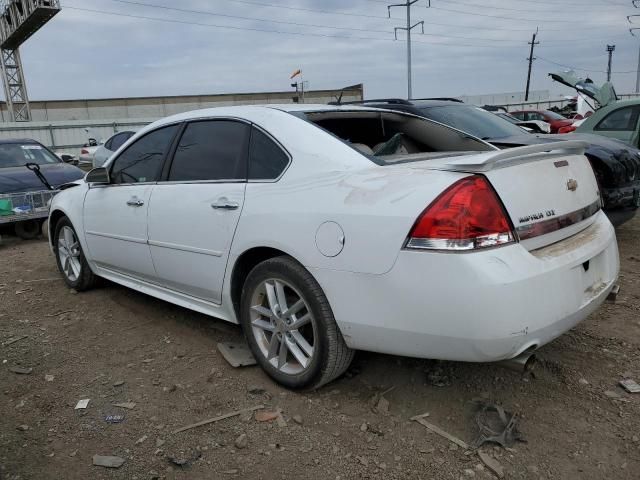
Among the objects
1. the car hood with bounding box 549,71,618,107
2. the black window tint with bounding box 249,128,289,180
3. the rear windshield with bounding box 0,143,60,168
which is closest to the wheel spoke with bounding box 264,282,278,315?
the black window tint with bounding box 249,128,289,180

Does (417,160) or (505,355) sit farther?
(417,160)

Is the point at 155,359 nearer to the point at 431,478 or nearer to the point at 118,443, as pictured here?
the point at 118,443

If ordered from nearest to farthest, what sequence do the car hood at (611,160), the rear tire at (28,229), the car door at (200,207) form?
the car door at (200,207) → the car hood at (611,160) → the rear tire at (28,229)

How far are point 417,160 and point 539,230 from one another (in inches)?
30.4

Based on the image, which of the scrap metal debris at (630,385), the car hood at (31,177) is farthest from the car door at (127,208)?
the car hood at (31,177)

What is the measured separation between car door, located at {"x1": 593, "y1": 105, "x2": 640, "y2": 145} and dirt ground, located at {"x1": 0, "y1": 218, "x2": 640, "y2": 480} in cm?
459

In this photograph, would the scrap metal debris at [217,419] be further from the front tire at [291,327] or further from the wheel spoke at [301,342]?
the wheel spoke at [301,342]

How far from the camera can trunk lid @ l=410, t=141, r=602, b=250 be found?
2318 mm

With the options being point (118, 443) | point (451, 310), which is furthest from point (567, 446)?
point (118, 443)

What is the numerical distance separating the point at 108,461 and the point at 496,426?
5.96ft

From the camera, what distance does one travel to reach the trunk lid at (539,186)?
2.32 meters

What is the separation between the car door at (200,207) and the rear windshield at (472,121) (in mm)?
3254

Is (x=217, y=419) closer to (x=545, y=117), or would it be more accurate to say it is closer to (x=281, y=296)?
(x=281, y=296)

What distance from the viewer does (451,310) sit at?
7.16 feet
